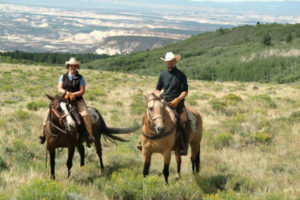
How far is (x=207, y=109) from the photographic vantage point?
15.8 meters

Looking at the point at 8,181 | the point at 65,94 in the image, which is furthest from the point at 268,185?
the point at 8,181

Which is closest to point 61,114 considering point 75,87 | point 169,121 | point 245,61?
point 75,87

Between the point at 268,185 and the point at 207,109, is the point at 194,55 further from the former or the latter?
the point at 268,185

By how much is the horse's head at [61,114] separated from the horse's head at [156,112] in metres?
1.57

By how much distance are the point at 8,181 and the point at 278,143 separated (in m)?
7.90

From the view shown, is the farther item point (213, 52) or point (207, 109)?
point (213, 52)

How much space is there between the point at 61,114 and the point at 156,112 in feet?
6.86

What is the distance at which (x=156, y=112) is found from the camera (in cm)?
568

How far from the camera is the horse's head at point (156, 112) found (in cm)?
549

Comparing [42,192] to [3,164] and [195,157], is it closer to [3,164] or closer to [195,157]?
[3,164]

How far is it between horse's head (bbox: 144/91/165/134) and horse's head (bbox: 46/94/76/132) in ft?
5.16

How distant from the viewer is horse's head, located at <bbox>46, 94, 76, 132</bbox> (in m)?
6.25

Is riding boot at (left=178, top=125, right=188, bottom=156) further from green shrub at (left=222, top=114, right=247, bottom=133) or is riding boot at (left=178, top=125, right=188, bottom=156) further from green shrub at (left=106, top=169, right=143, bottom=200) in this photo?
green shrub at (left=222, top=114, right=247, bottom=133)

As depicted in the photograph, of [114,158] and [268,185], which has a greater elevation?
[268,185]
